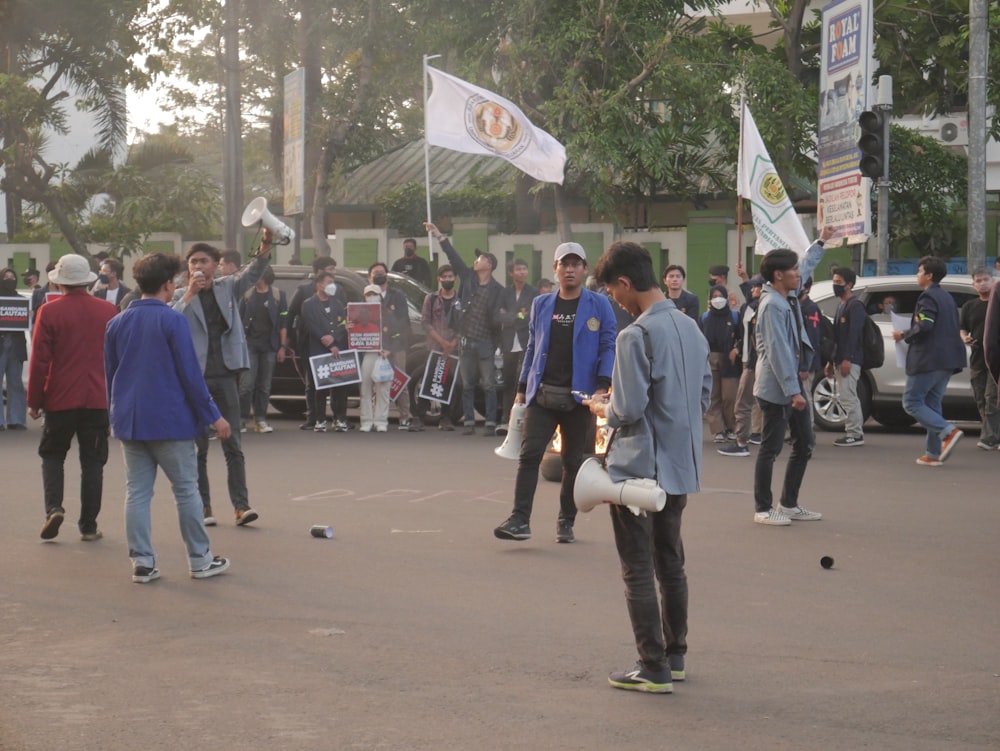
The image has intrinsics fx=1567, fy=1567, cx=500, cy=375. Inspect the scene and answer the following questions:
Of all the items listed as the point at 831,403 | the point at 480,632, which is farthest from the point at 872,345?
the point at 480,632

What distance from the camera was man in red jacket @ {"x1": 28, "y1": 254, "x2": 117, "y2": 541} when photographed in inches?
388

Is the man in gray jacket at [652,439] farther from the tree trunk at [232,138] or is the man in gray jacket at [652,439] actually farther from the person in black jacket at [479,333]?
the tree trunk at [232,138]

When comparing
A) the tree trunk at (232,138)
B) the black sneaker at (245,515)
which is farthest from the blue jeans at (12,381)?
the black sneaker at (245,515)

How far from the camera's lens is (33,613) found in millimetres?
7547

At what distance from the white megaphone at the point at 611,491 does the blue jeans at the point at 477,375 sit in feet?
37.6

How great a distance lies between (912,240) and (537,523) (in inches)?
784

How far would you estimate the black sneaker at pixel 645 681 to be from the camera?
19.7ft

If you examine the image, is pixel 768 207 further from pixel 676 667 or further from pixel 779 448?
pixel 676 667

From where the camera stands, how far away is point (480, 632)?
7.08m

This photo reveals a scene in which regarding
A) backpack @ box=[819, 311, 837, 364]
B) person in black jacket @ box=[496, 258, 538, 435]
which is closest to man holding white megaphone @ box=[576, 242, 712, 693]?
backpack @ box=[819, 311, 837, 364]

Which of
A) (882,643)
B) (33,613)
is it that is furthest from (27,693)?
(882,643)

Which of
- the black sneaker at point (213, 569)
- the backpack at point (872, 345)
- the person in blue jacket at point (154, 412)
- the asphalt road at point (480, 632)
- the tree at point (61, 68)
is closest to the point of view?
the asphalt road at point (480, 632)

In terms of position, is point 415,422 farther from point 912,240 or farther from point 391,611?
point 912,240

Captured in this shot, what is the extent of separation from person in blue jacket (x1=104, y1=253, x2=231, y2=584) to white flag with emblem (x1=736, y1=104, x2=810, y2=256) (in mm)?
10172
